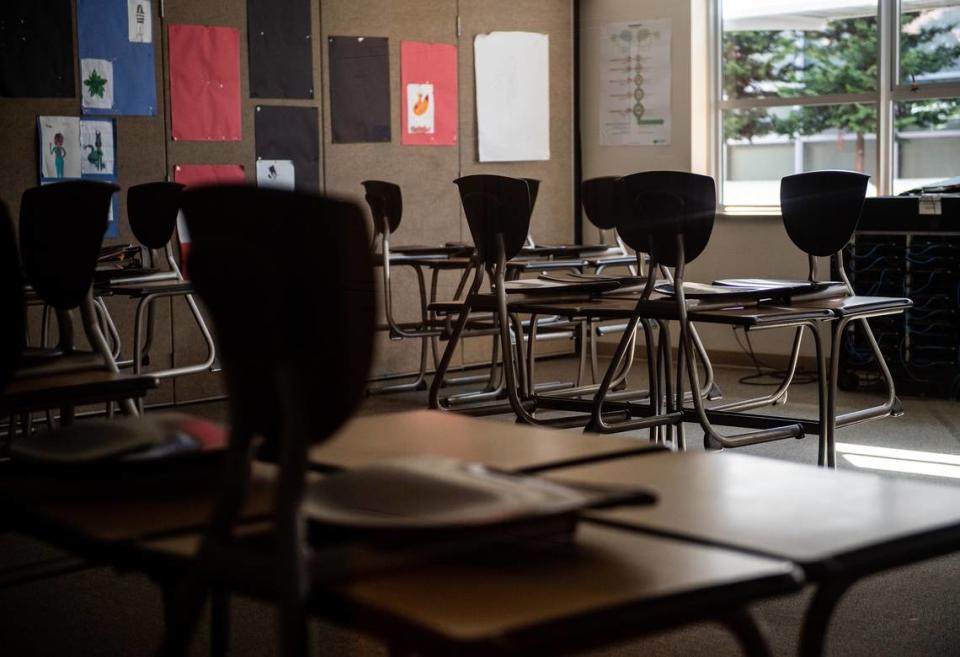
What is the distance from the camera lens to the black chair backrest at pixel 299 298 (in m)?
0.89

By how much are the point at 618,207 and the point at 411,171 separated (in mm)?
3015

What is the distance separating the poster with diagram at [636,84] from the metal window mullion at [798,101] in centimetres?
36

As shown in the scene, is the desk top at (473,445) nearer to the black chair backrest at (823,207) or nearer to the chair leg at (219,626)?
the chair leg at (219,626)

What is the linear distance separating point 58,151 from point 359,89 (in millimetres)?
1624

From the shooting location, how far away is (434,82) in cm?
671

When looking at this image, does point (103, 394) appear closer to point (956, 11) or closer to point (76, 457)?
point (76, 457)

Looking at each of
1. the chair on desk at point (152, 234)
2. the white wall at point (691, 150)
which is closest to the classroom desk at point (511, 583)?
the chair on desk at point (152, 234)

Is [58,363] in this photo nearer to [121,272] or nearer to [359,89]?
[121,272]

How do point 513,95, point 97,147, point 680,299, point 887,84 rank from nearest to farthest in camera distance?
point 680,299
point 97,147
point 887,84
point 513,95

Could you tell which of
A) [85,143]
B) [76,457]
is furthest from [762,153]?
[76,457]

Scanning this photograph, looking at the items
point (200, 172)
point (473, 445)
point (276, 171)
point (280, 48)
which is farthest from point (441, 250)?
point (473, 445)

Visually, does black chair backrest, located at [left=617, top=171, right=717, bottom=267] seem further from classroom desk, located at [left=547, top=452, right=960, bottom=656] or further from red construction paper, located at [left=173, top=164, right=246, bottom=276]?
red construction paper, located at [left=173, top=164, right=246, bottom=276]

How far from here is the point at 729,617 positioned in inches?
40.4

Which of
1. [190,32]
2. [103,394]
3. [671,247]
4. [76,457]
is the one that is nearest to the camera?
[76,457]
